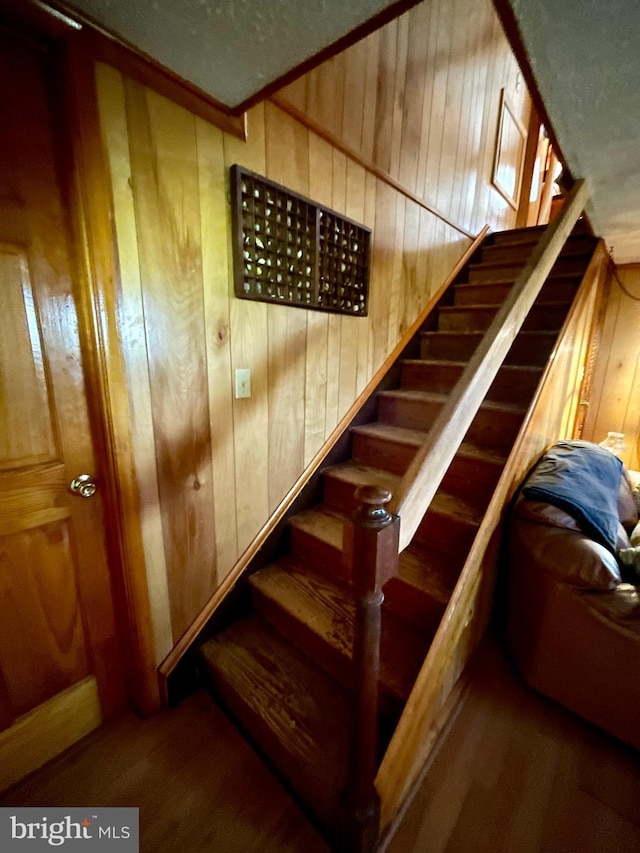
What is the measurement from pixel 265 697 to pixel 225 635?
0.32 m

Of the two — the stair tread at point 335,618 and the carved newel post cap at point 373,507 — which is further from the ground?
the carved newel post cap at point 373,507

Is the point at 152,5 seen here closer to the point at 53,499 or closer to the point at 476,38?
the point at 53,499

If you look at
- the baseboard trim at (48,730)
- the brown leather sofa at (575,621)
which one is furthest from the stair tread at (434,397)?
the baseboard trim at (48,730)

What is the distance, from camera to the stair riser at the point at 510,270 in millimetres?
2238

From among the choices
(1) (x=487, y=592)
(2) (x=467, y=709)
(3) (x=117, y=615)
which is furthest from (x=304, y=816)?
(1) (x=487, y=592)

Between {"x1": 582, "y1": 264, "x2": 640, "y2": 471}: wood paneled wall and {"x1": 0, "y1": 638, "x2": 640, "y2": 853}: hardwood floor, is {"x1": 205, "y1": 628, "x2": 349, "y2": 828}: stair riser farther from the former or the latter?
{"x1": 582, "y1": 264, "x2": 640, "y2": 471}: wood paneled wall

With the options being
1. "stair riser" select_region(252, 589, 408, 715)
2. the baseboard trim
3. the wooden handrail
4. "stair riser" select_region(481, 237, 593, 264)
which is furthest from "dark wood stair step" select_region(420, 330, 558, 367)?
the baseboard trim

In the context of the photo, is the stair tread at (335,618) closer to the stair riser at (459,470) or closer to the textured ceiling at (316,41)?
the stair riser at (459,470)

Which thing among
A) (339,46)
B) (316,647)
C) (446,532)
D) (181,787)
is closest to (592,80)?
(339,46)

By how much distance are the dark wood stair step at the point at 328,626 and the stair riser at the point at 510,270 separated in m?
2.26

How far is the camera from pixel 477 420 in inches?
65.7

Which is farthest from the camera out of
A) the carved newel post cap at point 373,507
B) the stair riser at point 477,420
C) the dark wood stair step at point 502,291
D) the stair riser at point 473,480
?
the dark wood stair step at point 502,291

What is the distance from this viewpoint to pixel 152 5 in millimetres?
724

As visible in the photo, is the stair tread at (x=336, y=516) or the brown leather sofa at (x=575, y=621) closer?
the brown leather sofa at (x=575, y=621)
